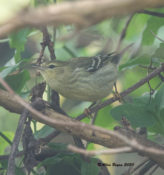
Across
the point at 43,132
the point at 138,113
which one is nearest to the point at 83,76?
the point at 43,132

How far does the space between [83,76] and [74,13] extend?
2730mm

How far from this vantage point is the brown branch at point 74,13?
2.58 feet

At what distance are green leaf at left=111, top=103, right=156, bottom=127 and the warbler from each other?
1.08 meters

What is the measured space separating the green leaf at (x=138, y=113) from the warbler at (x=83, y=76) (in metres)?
1.08

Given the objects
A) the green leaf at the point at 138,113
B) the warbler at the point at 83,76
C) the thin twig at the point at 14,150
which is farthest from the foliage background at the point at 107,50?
the thin twig at the point at 14,150

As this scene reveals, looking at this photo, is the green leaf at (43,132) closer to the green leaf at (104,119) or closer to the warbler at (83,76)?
the green leaf at (104,119)

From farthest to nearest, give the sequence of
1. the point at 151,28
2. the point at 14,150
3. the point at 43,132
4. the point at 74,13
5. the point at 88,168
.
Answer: the point at 151,28 < the point at 43,132 < the point at 88,168 < the point at 14,150 < the point at 74,13

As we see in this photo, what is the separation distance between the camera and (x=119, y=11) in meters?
0.81

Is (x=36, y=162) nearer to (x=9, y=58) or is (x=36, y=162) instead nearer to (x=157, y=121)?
(x=157, y=121)

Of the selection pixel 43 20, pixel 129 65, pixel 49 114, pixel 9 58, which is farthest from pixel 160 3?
pixel 9 58

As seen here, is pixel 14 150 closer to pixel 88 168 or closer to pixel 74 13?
pixel 88 168

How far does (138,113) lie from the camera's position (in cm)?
206

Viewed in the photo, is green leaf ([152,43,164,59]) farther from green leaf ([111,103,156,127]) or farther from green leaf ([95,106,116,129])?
green leaf ([95,106,116,129])

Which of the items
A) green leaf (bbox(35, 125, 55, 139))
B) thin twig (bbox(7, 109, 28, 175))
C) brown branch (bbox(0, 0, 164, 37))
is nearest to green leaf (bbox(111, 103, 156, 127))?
green leaf (bbox(35, 125, 55, 139))
